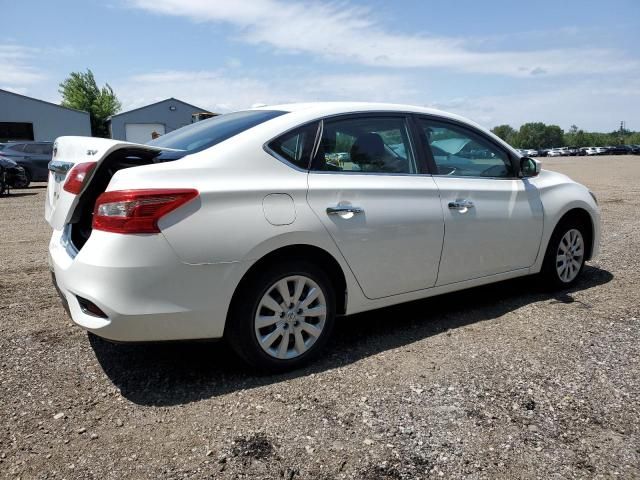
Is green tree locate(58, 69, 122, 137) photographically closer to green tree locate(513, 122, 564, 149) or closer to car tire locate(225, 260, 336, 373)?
car tire locate(225, 260, 336, 373)

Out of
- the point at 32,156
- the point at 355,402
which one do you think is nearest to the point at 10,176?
the point at 32,156

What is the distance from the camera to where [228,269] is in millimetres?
3000

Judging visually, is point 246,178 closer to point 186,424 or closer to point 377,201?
point 377,201

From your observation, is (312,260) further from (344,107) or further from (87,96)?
(87,96)

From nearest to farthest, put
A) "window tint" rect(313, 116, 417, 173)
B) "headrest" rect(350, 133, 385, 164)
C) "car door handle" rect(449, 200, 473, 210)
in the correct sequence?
"window tint" rect(313, 116, 417, 173), "headrest" rect(350, 133, 385, 164), "car door handle" rect(449, 200, 473, 210)

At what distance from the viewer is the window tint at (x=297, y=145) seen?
3.33 m

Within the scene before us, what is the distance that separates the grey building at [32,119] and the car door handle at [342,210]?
43.5 meters

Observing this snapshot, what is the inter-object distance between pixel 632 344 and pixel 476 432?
1.79 m

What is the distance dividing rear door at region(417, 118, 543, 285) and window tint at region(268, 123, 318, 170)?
1007 millimetres

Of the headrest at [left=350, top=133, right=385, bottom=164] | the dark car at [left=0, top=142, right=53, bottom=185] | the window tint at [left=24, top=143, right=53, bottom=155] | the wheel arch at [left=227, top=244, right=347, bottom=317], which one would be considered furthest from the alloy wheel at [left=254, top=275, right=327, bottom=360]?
the window tint at [left=24, top=143, right=53, bottom=155]

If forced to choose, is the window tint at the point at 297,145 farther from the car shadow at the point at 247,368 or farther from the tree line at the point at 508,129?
the tree line at the point at 508,129

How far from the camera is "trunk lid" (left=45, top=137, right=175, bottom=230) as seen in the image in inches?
122

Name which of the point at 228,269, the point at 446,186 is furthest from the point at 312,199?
the point at 446,186

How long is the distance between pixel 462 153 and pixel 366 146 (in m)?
0.99
